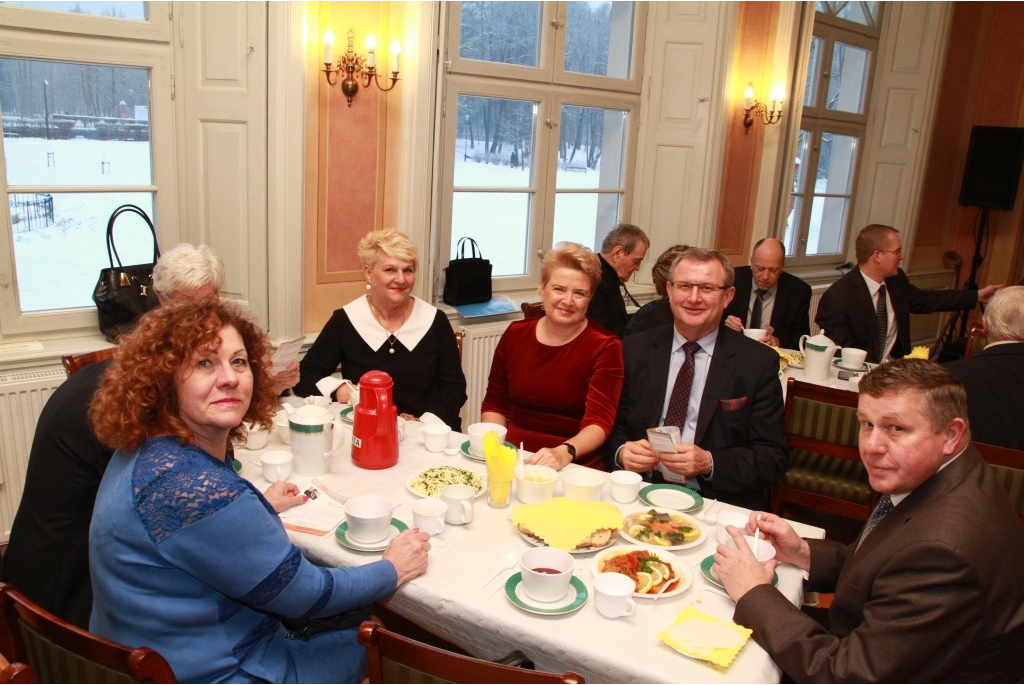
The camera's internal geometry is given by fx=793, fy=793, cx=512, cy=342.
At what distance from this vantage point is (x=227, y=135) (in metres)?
3.74

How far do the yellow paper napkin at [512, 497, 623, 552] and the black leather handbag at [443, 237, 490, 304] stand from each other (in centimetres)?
256

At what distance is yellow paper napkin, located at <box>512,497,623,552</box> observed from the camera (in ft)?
6.23

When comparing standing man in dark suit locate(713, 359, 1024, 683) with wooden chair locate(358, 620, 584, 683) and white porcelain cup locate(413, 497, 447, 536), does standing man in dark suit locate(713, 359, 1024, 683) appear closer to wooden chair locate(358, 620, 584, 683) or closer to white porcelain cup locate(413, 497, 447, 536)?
wooden chair locate(358, 620, 584, 683)

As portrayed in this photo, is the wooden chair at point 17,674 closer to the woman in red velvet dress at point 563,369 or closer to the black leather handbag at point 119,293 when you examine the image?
the woman in red velvet dress at point 563,369

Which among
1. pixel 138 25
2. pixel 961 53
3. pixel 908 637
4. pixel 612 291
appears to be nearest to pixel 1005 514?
pixel 908 637

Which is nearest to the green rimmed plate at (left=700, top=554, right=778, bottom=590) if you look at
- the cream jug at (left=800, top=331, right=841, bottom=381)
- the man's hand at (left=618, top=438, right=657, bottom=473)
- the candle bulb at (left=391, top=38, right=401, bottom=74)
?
the man's hand at (left=618, top=438, right=657, bottom=473)

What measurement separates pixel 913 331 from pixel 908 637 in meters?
7.04

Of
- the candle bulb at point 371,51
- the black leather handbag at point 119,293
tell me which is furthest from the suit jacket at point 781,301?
the black leather handbag at point 119,293

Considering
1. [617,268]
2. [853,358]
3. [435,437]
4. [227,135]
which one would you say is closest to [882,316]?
[853,358]

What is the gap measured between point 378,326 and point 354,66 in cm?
147

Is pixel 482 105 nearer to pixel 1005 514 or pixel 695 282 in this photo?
pixel 695 282

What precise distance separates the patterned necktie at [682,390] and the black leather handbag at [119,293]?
230 centimetres

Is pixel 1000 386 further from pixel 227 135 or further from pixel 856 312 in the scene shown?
pixel 227 135

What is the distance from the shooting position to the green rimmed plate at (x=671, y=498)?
7.07ft
